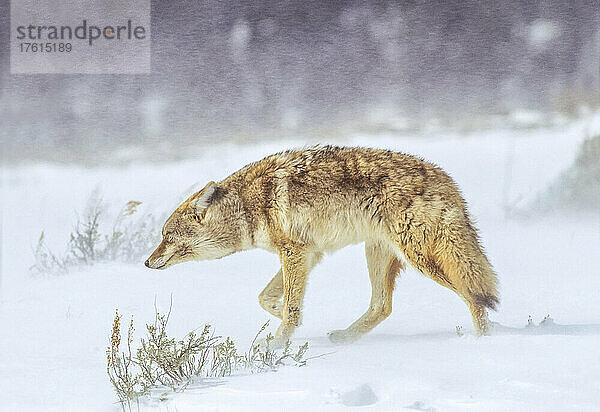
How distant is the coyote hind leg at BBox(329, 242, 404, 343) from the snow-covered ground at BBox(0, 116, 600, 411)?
0.10 metres

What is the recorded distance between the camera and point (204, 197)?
375 centimetres

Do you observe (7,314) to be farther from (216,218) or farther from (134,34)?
(134,34)

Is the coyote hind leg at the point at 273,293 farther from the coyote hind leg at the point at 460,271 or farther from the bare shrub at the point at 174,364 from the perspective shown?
the coyote hind leg at the point at 460,271

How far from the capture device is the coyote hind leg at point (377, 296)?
12.4 ft

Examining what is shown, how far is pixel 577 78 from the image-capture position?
447cm

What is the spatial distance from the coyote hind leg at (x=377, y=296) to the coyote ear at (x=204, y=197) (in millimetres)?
844

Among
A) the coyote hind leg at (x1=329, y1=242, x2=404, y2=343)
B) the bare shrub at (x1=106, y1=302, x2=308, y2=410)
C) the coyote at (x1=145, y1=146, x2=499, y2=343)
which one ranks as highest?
the coyote at (x1=145, y1=146, x2=499, y2=343)

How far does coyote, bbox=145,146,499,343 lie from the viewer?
11.4ft

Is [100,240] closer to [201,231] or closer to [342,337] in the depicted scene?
[201,231]

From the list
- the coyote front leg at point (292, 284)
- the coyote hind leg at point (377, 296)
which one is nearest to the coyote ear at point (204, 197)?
the coyote front leg at point (292, 284)

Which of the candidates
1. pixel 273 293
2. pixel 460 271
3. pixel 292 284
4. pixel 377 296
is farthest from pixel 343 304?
pixel 460 271

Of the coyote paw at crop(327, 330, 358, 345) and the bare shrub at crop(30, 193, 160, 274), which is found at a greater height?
the bare shrub at crop(30, 193, 160, 274)

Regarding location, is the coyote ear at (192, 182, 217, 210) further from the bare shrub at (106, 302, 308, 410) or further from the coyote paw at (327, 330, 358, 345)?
the coyote paw at (327, 330, 358, 345)

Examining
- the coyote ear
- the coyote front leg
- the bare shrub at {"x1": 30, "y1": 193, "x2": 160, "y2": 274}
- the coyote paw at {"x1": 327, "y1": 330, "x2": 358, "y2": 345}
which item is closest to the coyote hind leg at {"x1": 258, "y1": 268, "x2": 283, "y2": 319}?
the coyote front leg
